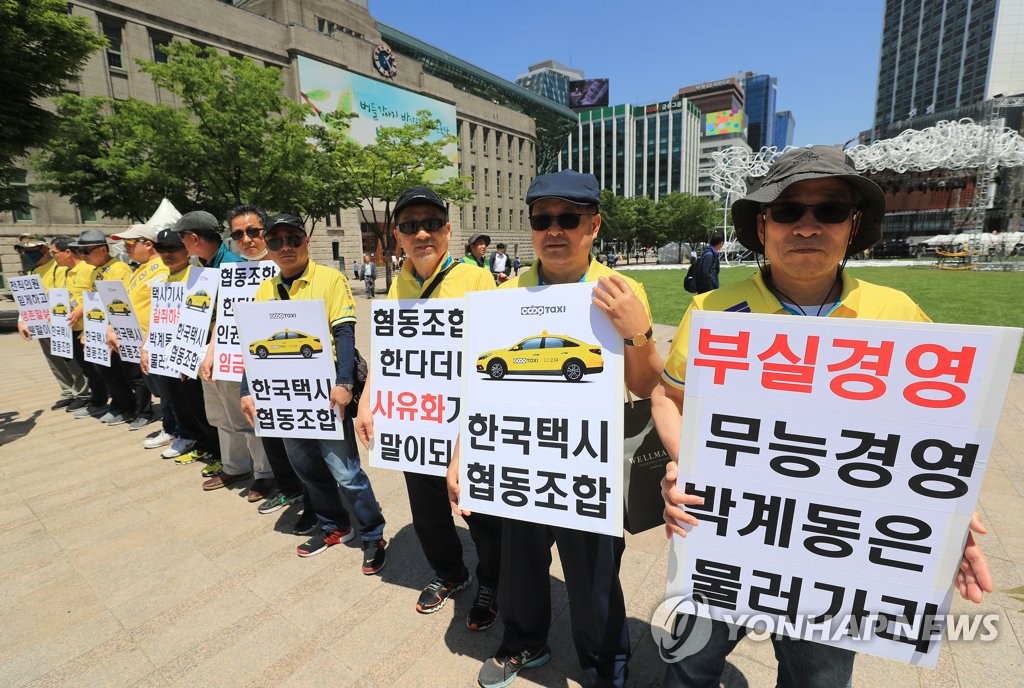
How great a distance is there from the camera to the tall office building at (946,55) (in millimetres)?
82688

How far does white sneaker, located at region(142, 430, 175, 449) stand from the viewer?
5.36 m

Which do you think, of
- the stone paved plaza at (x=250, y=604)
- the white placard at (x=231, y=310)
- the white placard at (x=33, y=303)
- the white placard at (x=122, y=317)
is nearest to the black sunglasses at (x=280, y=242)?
the white placard at (x=231, y=310)

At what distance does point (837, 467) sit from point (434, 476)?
194 cm

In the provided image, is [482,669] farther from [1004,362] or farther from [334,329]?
[1004,362]

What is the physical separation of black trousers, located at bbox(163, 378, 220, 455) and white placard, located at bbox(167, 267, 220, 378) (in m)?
0.48

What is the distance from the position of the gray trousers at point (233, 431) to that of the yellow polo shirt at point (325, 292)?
139 cm

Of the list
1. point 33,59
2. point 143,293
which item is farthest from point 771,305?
point 33,59

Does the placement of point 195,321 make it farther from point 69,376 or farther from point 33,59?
point 33,59

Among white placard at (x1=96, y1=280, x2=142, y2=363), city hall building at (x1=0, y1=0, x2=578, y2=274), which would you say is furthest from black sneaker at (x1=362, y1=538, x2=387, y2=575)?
city hall building at (x1=0, y1=0, x2=578, y2=274)

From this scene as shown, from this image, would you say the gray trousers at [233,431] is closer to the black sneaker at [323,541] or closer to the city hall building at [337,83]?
the black sneaker at [323,541]

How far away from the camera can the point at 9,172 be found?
13312 mm

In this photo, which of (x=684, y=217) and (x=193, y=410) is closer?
(x=193, y=410)

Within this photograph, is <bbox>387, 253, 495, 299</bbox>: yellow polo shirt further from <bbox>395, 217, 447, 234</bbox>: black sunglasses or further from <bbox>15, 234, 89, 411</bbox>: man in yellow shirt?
<bbox>15, 234, 89, 411</bbox>: man in yellow shirt

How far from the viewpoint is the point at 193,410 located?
186 inches
